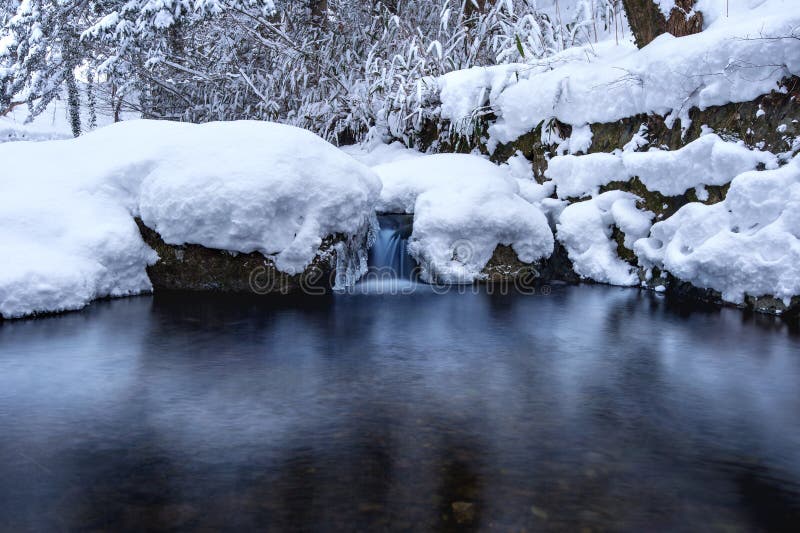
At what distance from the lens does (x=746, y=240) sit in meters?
5.44

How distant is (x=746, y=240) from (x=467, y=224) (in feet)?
8.79

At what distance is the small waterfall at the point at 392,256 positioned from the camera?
7242mm

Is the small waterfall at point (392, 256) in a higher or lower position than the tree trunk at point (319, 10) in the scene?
lower

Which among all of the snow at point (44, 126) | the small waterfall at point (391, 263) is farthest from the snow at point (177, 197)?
the snow at point (44, 126)

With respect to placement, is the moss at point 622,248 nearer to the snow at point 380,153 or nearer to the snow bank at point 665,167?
the snow bank at point 665,167

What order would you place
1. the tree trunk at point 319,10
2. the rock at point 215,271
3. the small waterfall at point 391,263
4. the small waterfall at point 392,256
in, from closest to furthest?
the rock at point 215,271 < the small waterfall at point 391,263 < the small waterfall at point 392,256 < the tree trunk at point 319,10

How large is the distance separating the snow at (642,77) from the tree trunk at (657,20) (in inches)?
6.8

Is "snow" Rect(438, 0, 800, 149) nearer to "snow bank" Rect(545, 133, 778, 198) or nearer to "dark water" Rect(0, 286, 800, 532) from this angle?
"snow bank" Rect(545, 133, 778, 198)

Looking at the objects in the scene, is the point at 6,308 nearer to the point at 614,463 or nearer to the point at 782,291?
the point at 614,463

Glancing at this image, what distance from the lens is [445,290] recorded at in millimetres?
6879

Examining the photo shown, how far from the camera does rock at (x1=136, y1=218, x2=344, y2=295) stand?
629 centimetres

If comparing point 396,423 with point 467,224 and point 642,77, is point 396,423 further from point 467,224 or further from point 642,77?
point 642,77

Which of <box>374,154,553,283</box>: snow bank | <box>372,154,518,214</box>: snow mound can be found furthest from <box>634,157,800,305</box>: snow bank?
<box>372,154,518,214</box>: snow mound

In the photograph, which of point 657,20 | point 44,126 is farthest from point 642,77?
point 44,126
